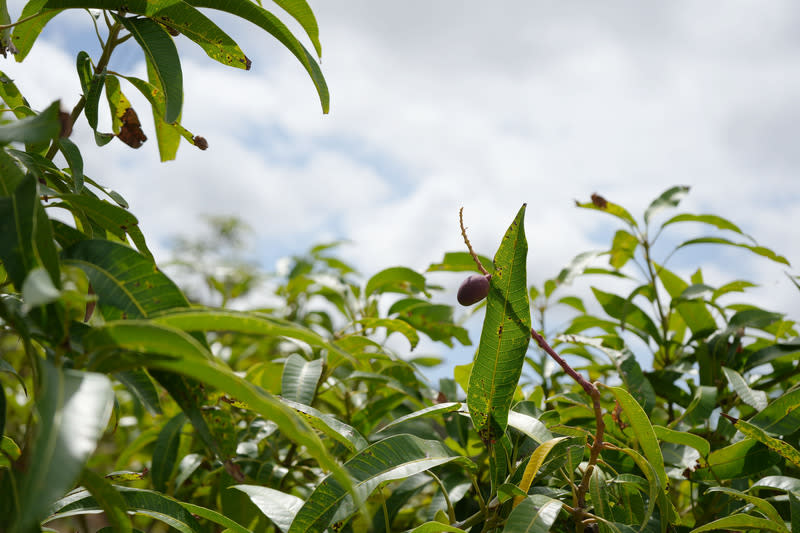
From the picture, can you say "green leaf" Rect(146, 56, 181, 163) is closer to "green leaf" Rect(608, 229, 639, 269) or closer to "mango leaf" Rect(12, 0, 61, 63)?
"mango leaf" Rect(12, 0, 61, 63)

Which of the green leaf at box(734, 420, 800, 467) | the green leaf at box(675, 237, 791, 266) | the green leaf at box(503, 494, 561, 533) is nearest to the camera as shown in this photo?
the green leaf at box(503, 494, 561, 533)

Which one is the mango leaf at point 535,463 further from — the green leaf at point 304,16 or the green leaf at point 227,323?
the green leaf at point 304,16

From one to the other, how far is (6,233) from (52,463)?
0.80ft

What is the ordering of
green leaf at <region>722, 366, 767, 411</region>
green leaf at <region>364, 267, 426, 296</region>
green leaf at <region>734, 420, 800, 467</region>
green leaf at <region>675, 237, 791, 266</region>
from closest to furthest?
green leaf at <region>734, 420, 800, 467</region>, green leaf at <region>722, 366, 767, 411</region>, green leaf at <region>675, 237, 791, 266</region>, green leaf at <region>364, 267, 426, 296</region>

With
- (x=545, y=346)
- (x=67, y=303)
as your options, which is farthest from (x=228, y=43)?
(x=545, y=346)

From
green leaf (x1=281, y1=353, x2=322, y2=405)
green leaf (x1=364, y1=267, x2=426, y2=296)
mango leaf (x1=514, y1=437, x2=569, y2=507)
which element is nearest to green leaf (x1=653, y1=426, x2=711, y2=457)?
mango leaf (x1=514, y1=437, x2=569, y2=507)

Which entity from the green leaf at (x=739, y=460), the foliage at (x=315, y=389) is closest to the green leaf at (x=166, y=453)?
the foliage at (x=315, y=389)

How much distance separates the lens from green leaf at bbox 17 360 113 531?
37 cm

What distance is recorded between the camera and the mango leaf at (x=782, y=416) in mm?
978

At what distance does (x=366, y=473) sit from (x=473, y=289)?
299mm

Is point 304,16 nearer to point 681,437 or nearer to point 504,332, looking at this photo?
point 504,332

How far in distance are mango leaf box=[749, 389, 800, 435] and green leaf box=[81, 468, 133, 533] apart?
0.96 metres

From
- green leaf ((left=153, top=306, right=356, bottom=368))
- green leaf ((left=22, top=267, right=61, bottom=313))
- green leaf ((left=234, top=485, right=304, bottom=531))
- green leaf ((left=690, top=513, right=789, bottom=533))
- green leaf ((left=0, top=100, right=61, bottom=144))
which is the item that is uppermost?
green leaf ((left=0, top=100, right=61, bottom=144))

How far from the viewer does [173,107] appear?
2.51 ft
